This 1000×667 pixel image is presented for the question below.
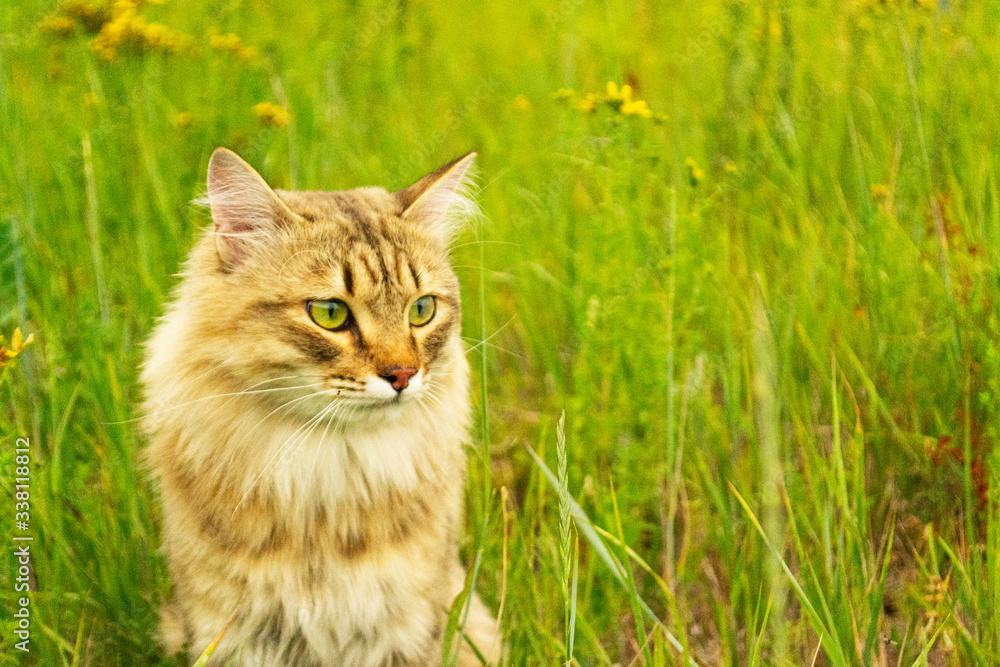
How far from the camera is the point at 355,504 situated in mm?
2059

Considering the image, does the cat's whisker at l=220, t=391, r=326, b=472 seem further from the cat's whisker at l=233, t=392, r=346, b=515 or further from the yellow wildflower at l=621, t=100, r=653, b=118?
the yellow wildflower at l=621, t=100, r=653, b=118

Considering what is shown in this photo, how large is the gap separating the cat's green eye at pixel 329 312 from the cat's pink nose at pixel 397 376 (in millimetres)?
185

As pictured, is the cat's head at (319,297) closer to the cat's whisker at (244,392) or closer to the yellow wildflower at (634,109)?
the cat's whisker at (244,392)

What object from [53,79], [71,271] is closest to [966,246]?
[71,271]

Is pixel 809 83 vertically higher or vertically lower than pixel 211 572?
higher

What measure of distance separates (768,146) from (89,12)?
2.44 meters

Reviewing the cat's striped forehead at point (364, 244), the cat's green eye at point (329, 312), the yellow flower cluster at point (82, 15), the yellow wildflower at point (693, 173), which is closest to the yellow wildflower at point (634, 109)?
the yellow wildflower at point (693, 173)

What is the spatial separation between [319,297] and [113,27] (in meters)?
1.56

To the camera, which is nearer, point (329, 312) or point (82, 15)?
point (329, 312)

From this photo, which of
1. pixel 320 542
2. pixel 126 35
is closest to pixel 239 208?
pixel 320 542

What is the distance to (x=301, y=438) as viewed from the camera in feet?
6.66

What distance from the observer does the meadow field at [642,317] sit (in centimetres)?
202

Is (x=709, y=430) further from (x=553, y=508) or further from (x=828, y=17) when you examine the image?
(x=828, y=17)

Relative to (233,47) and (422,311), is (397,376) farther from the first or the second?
(233,47)
